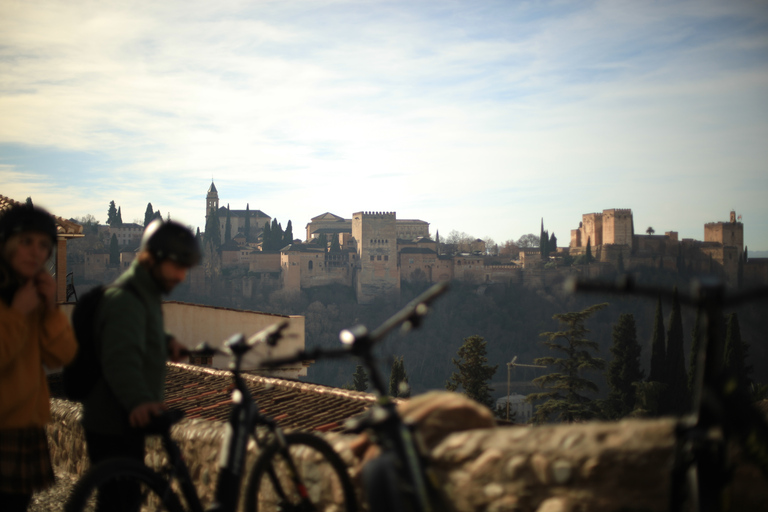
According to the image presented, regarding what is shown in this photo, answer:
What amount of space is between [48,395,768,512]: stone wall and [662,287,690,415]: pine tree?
29.0 metres

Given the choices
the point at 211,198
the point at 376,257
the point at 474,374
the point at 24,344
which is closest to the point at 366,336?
the point at 24,344

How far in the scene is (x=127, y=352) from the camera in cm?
245

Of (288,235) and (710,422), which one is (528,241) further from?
(710,422)

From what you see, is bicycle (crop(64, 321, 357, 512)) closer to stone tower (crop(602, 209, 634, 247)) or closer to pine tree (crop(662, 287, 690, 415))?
pine tree (crop(662, 287, 690, 415))

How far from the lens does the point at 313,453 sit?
2.93m

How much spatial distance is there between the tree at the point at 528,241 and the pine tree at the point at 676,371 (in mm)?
62739

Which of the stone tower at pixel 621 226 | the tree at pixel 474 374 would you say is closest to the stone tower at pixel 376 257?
the stone tower at pixel 621 226

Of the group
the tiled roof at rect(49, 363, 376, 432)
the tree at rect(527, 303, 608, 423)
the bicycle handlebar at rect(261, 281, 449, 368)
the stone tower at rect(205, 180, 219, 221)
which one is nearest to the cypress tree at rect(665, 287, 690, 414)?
the tree at rect(527, 303, 608, 423)

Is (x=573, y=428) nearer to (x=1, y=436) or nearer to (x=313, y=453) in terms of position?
(x=313, y=453)

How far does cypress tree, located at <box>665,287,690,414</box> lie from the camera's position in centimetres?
2892

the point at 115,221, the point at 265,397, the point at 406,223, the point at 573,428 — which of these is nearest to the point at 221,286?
A: the point at 115,221

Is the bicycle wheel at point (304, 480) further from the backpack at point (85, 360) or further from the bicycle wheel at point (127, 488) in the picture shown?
the backpack at point (85, 360)

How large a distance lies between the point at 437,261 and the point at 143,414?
76266 millimetres

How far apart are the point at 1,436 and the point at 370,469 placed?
1.48 m
